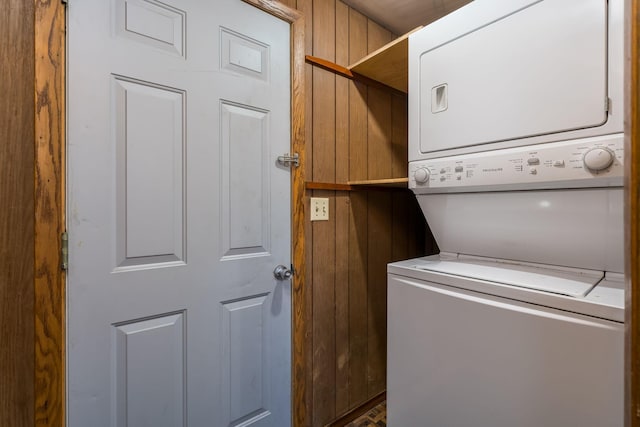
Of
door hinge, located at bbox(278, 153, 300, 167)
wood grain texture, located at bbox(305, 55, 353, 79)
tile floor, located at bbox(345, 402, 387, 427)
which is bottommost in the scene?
tile floor, located at bbox(345, 402, 387, 427)

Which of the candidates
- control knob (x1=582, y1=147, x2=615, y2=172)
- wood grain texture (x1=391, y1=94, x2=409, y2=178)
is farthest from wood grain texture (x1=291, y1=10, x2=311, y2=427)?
control knob (x1=582, y1=147, x2=615, y2=172)

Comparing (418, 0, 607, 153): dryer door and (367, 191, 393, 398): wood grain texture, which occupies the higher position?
(418, 0, 607, 153): dryer door

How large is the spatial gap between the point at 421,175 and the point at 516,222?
40cm

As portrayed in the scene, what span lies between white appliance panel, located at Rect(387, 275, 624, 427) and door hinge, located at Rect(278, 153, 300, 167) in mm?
722

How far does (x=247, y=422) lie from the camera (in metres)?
1.34

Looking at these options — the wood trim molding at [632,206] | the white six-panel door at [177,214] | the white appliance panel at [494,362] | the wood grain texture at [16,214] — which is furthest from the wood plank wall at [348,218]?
the wood trim molding at [632,206]

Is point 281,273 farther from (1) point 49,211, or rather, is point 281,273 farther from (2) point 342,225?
(1) point 49,211

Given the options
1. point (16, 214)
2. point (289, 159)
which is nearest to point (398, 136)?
point (289, 159)

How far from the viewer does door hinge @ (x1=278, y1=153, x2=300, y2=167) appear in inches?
56.2

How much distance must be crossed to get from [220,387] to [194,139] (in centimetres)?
104

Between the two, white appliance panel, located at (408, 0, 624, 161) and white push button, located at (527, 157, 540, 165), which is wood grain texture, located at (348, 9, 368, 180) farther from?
white push button, located at (527, 157, 540, 165)

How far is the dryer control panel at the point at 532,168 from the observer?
86 cm

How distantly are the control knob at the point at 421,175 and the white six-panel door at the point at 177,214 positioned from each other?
61cm

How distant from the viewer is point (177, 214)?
3.78 feet
